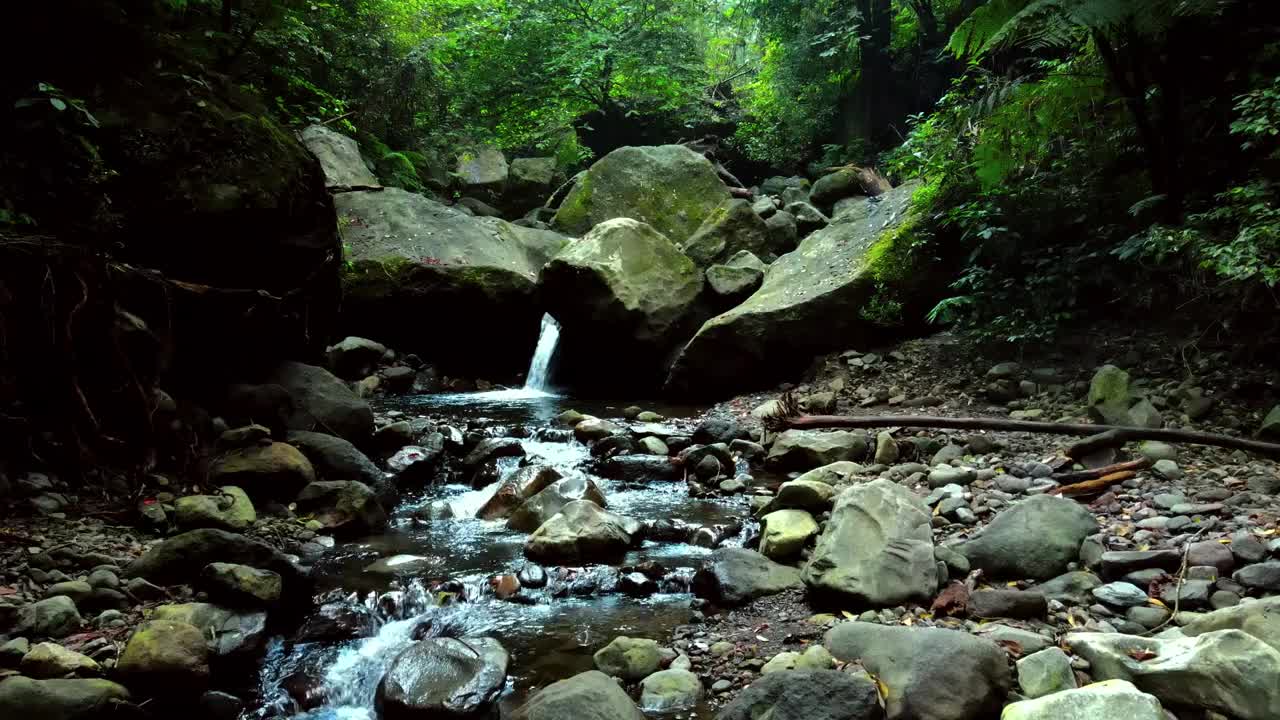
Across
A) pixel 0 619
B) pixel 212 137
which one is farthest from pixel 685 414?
pixel 0 619

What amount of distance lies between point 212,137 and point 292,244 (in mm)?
990

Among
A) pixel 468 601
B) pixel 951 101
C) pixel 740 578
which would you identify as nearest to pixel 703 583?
pixel 740 578

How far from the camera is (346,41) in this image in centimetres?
1238

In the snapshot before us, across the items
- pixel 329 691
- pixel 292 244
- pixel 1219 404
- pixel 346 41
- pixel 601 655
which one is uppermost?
pixel 346 41

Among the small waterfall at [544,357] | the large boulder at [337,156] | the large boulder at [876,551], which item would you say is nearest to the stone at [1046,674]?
the large boulder at [876,551]

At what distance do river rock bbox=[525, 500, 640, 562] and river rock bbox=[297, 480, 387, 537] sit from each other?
3.91 ft

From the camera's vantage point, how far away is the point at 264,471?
16.0 ft

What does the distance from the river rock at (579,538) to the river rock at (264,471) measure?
1.76m

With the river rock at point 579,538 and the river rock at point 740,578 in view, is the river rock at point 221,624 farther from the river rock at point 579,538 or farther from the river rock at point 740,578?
the river rock at point 740,578

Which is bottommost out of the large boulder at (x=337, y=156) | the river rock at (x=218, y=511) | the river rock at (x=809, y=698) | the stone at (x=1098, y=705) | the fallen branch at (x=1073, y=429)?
the river rock at (x=218, y=511)

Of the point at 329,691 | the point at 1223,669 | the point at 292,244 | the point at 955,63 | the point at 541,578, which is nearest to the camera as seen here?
the point at 1223,669

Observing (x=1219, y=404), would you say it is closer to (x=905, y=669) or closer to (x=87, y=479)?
(x=905, y=669)

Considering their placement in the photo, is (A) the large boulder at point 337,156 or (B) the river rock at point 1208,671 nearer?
(B) the river rock at point 1208,671

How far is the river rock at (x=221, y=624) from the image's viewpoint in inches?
122
